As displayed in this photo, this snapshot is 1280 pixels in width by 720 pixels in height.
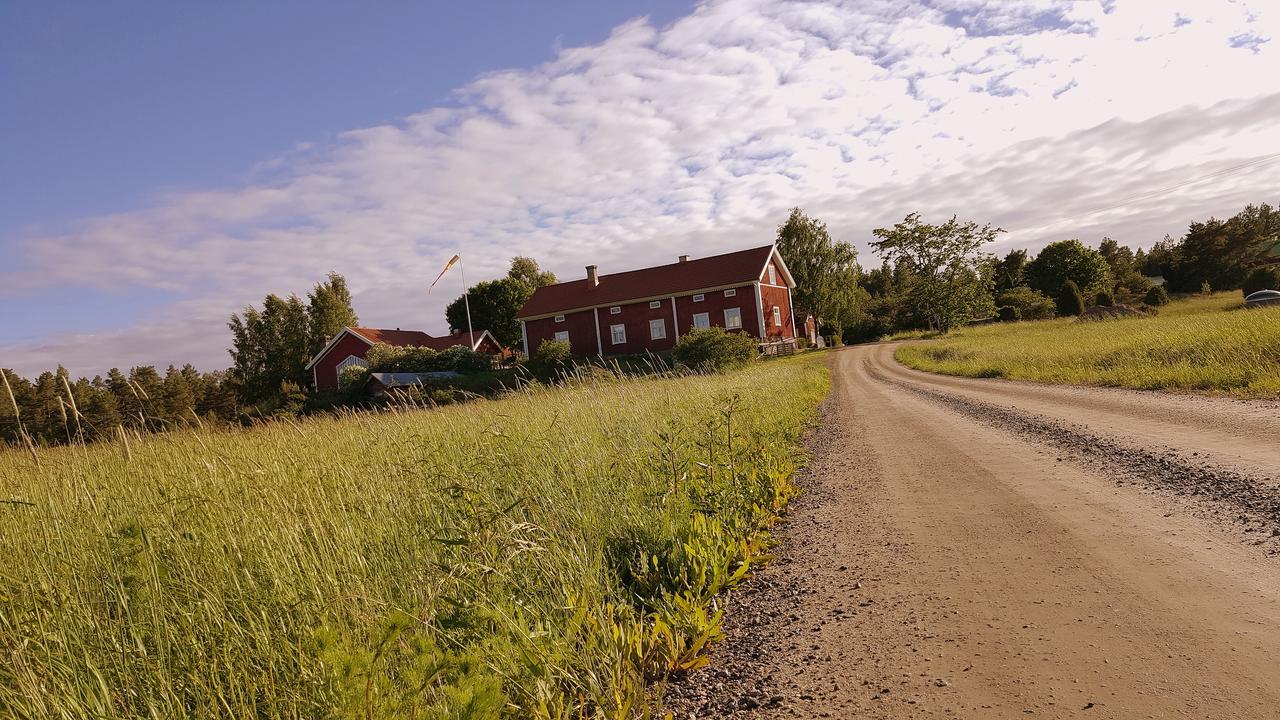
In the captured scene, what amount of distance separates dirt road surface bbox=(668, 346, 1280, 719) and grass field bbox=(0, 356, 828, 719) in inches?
20.0

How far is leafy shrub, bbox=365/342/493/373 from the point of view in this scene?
4231 cm

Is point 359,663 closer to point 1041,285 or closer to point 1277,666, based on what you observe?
point 1277,666

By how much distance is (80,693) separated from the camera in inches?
99.0

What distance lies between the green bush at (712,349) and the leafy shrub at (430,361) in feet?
57.9

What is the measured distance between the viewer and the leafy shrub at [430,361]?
4231 centimetres

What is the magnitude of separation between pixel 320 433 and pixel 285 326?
58.4 metres

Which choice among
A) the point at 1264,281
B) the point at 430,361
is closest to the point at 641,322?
the point at 430,361

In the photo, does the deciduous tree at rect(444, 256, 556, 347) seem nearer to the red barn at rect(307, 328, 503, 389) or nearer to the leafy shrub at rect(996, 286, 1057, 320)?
the red barn at rect(307, 328, 503, 389)

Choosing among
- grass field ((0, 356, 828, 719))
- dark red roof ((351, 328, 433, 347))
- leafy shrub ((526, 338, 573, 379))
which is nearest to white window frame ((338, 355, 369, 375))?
dark red roof ((351, 328, 433, 347))

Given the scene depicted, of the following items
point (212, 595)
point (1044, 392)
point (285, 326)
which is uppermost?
point (285, 326)

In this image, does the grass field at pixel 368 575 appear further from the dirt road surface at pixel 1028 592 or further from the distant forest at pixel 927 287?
the distant forest at pixel 927 287

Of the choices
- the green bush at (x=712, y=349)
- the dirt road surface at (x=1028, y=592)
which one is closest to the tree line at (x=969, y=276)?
the green bush at (x=712, y=349)

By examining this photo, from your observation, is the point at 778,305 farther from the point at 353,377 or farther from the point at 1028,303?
the point at 353,377

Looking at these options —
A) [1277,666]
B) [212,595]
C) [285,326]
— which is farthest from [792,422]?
[285,326]
